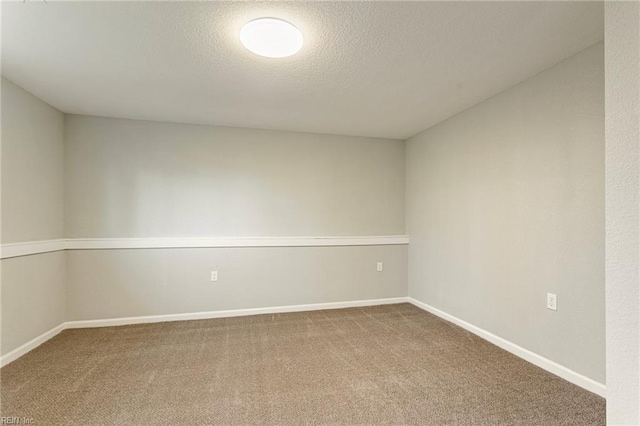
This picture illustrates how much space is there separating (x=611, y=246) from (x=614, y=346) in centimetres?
39

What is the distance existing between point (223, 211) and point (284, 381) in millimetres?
2044

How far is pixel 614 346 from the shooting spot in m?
1.16

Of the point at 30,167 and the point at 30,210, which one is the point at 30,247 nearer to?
the point at 30,210

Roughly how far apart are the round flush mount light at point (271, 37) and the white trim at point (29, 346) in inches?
113

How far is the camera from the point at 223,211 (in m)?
3.47

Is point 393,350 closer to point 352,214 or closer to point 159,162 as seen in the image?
point 352,214

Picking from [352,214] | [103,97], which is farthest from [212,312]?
[103,97]

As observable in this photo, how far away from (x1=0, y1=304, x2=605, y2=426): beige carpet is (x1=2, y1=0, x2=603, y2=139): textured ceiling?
2.16 meters

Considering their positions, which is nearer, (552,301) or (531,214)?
(552,301)

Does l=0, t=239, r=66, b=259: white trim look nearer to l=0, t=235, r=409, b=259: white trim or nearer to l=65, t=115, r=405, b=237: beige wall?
l=0, t=235, r=409, b=259: white trim

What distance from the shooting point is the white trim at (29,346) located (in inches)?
88.9

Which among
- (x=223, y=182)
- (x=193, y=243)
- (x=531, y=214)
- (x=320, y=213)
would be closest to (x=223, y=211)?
(x=223, y=182)

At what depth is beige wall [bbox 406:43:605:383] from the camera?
6.20 ft

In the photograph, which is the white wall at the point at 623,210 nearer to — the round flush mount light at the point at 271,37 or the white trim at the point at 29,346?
the round flush mount light at the point at 271,37
